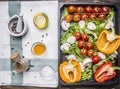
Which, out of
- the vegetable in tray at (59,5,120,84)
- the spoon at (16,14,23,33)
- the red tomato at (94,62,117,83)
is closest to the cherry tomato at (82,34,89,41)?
the vegetable in tray at (59,5,120,84)

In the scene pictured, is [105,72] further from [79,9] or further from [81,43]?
[79,9]

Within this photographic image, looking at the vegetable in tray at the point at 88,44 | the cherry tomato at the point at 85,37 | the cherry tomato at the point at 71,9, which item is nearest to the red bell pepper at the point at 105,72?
the vegetable in tray at the point at 88,44

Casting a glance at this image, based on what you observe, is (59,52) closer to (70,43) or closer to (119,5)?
(70,43)

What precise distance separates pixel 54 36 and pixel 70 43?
0.06 m

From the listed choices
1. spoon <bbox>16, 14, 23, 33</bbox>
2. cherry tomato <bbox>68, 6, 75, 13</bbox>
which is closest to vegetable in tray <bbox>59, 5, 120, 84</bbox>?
cherry tomato <bbox>68, 6, 75, 13</bbox>

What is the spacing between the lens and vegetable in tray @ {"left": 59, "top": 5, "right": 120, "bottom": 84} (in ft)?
5.10

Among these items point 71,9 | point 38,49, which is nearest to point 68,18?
point 71,9

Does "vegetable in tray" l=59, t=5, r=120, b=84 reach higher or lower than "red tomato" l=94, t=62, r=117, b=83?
higher

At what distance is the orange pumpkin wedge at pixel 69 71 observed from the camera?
1.55 m

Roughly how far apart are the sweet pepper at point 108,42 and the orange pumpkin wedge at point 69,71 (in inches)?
4.0

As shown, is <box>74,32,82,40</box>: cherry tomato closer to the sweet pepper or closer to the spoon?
the sweet pepper

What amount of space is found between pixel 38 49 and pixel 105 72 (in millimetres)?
247

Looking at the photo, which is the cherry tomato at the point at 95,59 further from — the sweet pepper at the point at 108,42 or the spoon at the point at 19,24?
the spoon at the point at 19,24

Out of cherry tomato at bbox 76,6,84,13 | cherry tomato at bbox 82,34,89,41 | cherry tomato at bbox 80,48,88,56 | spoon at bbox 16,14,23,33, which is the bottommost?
cherry tomato at bbox 80,48,88,56
